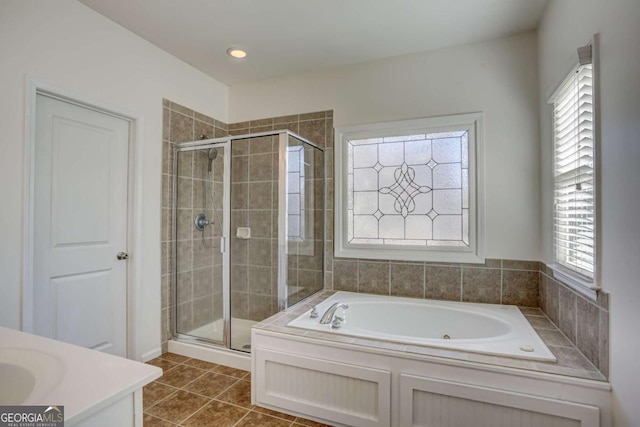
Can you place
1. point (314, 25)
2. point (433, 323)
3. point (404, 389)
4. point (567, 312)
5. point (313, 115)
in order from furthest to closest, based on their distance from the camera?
point (313, 115)
point (433, 323)
point (314, 25)
point (567, 312)
point (404, 389)

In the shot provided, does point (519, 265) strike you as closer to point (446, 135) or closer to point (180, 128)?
point (446, 135)

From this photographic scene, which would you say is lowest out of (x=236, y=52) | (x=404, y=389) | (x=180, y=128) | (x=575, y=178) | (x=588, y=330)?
(x=404, y=389)

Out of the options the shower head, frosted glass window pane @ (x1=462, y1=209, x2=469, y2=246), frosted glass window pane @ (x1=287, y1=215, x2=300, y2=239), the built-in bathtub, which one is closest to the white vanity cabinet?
the built-in bathtub

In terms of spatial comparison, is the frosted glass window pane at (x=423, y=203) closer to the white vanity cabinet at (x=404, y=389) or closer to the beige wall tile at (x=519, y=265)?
the beige wall tile at (x=519, y=265)

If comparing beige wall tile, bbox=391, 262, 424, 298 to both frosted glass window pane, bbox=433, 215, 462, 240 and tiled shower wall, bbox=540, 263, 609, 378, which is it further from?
tiled shower wall, bbox=540, 263, 609, 378

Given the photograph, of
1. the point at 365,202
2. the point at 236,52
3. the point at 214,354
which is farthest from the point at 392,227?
the point at 236,52

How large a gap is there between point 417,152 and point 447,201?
0.47 m

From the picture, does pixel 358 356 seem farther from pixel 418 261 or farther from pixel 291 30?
pixel 291 30

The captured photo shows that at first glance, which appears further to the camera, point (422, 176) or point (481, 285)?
point (422, 176)

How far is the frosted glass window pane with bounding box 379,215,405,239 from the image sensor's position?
2758 mm

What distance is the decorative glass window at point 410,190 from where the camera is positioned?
2.56 m

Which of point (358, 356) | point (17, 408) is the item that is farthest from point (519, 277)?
point (17, 408)

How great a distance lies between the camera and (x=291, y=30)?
239 centimetres

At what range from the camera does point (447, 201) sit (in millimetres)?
2621
